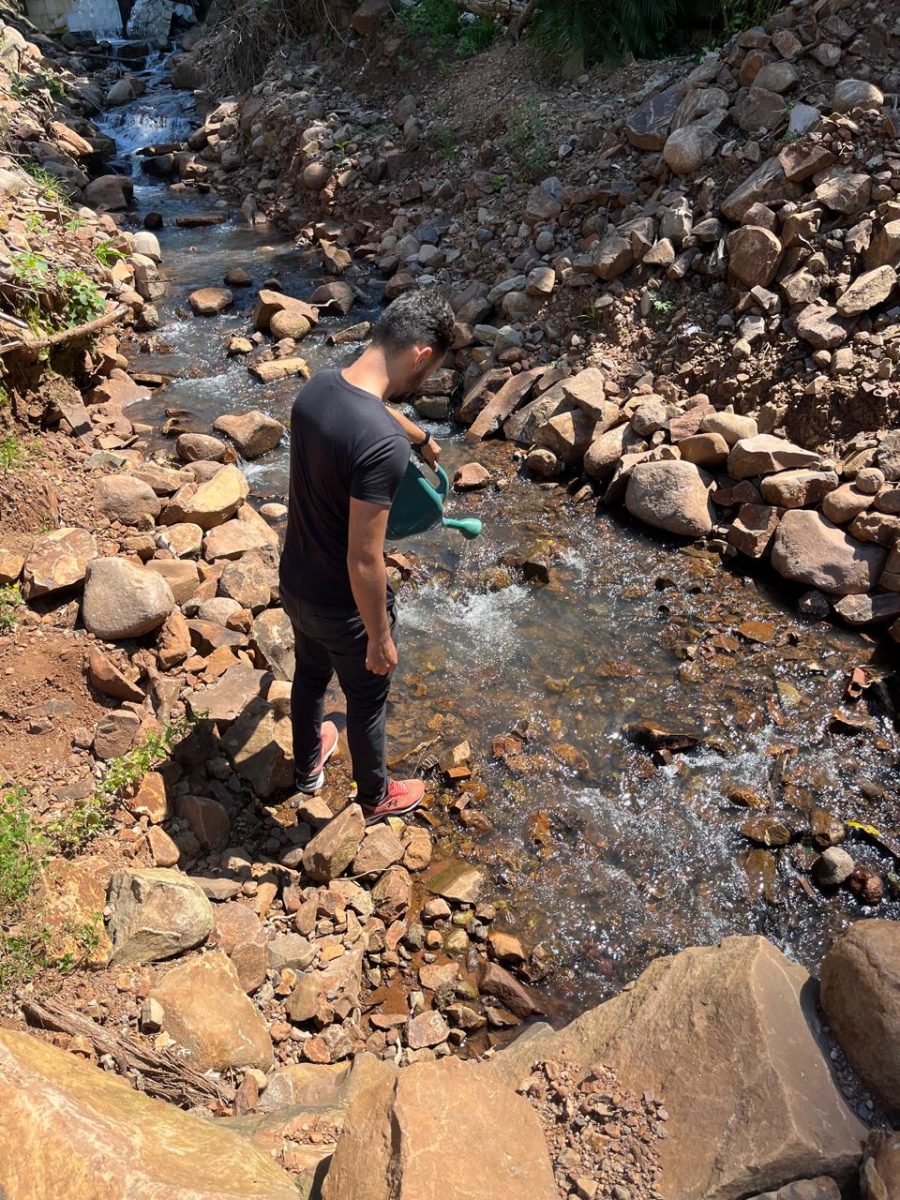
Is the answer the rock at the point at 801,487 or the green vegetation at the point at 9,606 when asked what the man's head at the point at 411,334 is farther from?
the rock at the point at 801,487

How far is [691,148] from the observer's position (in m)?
6.61

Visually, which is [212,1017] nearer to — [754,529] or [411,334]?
[411,334]

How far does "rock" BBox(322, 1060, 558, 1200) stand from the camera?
5.94ft

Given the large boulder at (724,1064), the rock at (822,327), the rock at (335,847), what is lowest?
the rock at (335,847)

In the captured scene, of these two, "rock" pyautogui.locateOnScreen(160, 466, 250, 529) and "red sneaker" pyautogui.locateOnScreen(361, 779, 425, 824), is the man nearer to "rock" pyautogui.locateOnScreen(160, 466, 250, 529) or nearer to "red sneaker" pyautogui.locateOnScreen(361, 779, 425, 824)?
"red sneaker" pyautogui.locateOnScreen(361, 779, 425, 824)

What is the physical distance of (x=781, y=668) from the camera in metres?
4.36

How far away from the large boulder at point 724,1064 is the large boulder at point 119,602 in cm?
Result: 233

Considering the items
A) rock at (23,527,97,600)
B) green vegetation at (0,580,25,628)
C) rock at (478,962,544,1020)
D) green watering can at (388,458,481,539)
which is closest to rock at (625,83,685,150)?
green watering can at (388,458,481,539)

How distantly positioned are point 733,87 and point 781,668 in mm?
5020

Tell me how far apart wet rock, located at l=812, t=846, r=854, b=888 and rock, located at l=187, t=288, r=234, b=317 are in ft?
23.0

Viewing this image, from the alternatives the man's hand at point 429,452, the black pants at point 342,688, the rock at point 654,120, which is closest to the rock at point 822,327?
the rock at point 654,120

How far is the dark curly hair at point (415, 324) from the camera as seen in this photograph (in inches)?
99.7

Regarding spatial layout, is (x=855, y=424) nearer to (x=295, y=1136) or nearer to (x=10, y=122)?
(x=295, y=1136)

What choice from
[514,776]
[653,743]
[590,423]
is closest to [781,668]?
[653,743]
